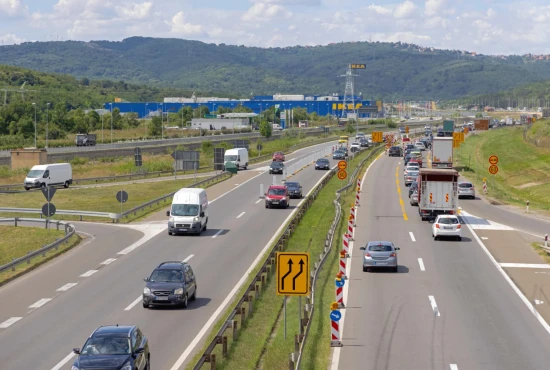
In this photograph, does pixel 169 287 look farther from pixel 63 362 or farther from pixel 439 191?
pixel 439 191

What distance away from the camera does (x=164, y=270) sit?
93.1 feet

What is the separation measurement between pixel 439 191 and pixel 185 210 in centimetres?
1516

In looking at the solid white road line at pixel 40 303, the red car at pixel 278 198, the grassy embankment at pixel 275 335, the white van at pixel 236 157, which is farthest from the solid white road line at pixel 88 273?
the white van at pixel 236 157

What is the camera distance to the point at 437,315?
2712 cm

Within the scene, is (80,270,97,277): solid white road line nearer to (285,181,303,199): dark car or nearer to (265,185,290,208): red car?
(265,185,290,208): red car

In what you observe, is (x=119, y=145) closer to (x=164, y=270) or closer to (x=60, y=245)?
(x=60, y=245)

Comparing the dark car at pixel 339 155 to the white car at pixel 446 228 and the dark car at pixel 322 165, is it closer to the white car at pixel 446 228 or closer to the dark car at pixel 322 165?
the dark car at pixel 322 165

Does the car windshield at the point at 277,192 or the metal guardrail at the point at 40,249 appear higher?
the car windshield at the point at 277,192

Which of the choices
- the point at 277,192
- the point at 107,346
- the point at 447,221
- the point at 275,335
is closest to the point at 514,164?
the point at 277,192

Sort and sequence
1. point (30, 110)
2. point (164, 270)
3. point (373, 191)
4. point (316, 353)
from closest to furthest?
point (316, 353), point (164, 270), point (373, 191), point (30, 110)

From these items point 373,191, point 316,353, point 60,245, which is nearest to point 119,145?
point 373,191

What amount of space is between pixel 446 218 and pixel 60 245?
19.4 m

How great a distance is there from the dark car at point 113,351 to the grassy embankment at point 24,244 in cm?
1664

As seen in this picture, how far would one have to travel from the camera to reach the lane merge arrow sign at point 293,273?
790 inches
